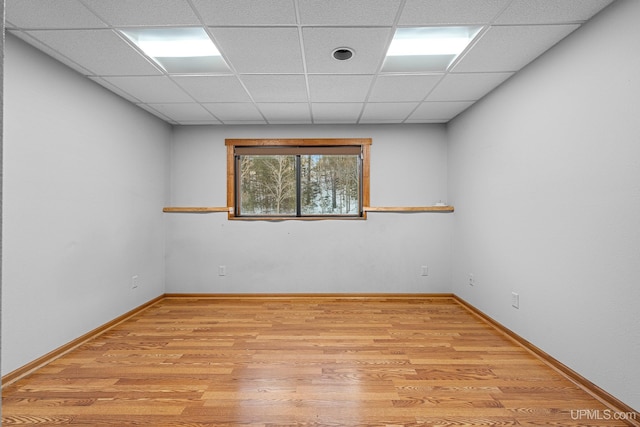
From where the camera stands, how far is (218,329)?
11.2 feet

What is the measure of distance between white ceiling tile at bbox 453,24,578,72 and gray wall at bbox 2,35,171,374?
10.7 feet

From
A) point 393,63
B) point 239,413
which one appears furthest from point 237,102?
point 239,413

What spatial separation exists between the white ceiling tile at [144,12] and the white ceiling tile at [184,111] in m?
1.54

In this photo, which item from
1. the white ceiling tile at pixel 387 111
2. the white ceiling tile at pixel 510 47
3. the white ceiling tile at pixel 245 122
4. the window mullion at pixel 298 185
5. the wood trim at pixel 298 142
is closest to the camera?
the white ceiling tile at pixel 510 47

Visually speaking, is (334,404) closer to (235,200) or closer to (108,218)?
(108,218)

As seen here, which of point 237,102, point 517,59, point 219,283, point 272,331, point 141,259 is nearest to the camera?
point 517,59

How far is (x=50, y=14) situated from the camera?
2.17 meters

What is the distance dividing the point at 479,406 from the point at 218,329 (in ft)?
7.73

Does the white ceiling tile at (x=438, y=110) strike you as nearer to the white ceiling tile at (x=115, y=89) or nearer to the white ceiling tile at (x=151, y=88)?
the white ceiling tile at (x=151, y=88)

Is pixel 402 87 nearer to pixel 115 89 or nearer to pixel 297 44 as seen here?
pixel 297 44

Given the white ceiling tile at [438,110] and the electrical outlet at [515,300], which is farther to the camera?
the white ceiling tile at [438,110]

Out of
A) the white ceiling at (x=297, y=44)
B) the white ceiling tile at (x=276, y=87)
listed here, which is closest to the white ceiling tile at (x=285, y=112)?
the white ceiling at (x=297, y=44)

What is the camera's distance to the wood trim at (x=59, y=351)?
7.94 ft

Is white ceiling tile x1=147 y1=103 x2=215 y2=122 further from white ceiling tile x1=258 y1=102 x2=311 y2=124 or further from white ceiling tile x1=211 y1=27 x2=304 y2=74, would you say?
white ceiling tile x1=211 y1=27 x2=304 y2=74
